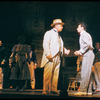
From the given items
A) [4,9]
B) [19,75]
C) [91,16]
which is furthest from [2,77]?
[91,16]

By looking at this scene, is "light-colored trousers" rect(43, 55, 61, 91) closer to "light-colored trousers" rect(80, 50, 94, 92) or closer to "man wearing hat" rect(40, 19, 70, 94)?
"man wearing hat" rect(40, 19, 70, 94)

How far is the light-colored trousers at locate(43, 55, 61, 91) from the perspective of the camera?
751 centimetres

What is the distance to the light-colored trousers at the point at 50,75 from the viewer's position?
7.51 meters

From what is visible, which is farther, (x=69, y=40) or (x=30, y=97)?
(x=69, y=40)

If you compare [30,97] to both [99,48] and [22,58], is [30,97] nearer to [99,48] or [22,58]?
[22,58]

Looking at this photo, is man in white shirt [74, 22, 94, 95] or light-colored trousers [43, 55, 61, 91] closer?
man in white shirt [74, 22, 94, 95]

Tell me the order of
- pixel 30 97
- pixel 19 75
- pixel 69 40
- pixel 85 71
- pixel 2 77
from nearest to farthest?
1. pixel 30 97
2. pixel 85 71
3. pixel 19 75
4. pixel 2 77
5. pixel 69 40

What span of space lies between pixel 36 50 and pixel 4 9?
1.92m

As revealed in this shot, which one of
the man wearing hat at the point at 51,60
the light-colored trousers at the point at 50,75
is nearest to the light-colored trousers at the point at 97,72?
the man wearing hat at the point at 51,60

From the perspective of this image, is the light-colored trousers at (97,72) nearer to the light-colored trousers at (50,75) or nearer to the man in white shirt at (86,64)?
the man in white shirt at (86,64)

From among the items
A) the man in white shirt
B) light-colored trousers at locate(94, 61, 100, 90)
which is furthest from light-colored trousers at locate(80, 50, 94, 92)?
light-colored trousers at locate(94, 61, 100, 90)

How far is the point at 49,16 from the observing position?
32.5ft

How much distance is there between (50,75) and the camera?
7.51 metres

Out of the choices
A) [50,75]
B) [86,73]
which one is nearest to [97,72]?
[86,73]
